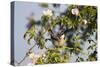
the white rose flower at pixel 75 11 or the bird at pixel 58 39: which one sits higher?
the white rose flower at pixel 75 11

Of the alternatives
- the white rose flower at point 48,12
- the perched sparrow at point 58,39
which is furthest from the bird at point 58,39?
the white rose flower at point 48,12

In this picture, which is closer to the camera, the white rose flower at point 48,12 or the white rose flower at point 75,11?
the white rose flower at point 48,12

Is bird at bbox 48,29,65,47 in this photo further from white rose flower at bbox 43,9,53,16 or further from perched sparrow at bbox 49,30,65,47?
white rose flower at bbox 43,9,53,16

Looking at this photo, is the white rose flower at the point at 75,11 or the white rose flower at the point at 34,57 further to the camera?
the white rose flower at the point at 75,11

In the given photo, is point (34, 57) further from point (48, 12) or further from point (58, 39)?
point (48, 12)

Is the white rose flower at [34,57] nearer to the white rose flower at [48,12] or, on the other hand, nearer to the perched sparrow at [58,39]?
the perched sparrow at [58,39]

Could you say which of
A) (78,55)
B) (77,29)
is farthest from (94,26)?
(78,55)

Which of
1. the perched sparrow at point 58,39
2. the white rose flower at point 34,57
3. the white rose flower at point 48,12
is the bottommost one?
the white rose flower at point 34,57

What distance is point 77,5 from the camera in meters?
1.73

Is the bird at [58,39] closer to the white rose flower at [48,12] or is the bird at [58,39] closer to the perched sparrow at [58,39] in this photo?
the perched sparrow at [58,39]

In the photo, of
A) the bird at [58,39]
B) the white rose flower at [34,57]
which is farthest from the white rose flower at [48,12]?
the white rose flower at [34,57]

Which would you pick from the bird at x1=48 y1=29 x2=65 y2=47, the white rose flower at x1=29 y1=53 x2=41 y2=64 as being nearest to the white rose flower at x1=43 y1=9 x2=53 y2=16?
Result: the bird at x1=48 y1=29 x2=65 y2=47

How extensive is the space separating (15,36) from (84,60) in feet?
2.27

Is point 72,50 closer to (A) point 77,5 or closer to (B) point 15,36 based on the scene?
(A) point 77,5
